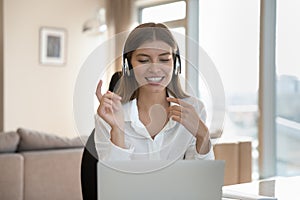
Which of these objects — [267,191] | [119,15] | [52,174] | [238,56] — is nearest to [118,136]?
[267,191]

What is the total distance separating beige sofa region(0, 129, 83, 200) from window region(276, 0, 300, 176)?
7.22ft

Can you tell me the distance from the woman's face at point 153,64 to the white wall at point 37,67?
210 inches

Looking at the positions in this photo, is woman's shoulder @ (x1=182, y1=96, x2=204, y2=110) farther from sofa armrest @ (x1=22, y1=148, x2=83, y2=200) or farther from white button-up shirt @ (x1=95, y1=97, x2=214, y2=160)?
sofa armrest @ (x1=22, y1=148, x2=83, y2=200)

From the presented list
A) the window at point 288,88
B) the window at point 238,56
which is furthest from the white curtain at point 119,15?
the window at point 288,88

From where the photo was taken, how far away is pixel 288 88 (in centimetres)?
465

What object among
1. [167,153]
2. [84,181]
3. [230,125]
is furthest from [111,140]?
[230,125]

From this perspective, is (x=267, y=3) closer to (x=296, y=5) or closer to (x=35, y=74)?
(x=296, y=5)

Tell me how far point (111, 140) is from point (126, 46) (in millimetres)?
182

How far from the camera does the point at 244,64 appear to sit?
199 inches

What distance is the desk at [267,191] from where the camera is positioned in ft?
4.18

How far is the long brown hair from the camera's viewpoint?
0.90 metres

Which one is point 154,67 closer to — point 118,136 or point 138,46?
point 138,46

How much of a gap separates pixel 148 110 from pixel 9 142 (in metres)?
2.36

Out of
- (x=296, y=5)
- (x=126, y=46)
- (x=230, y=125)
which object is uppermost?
(x=296, y=5)
